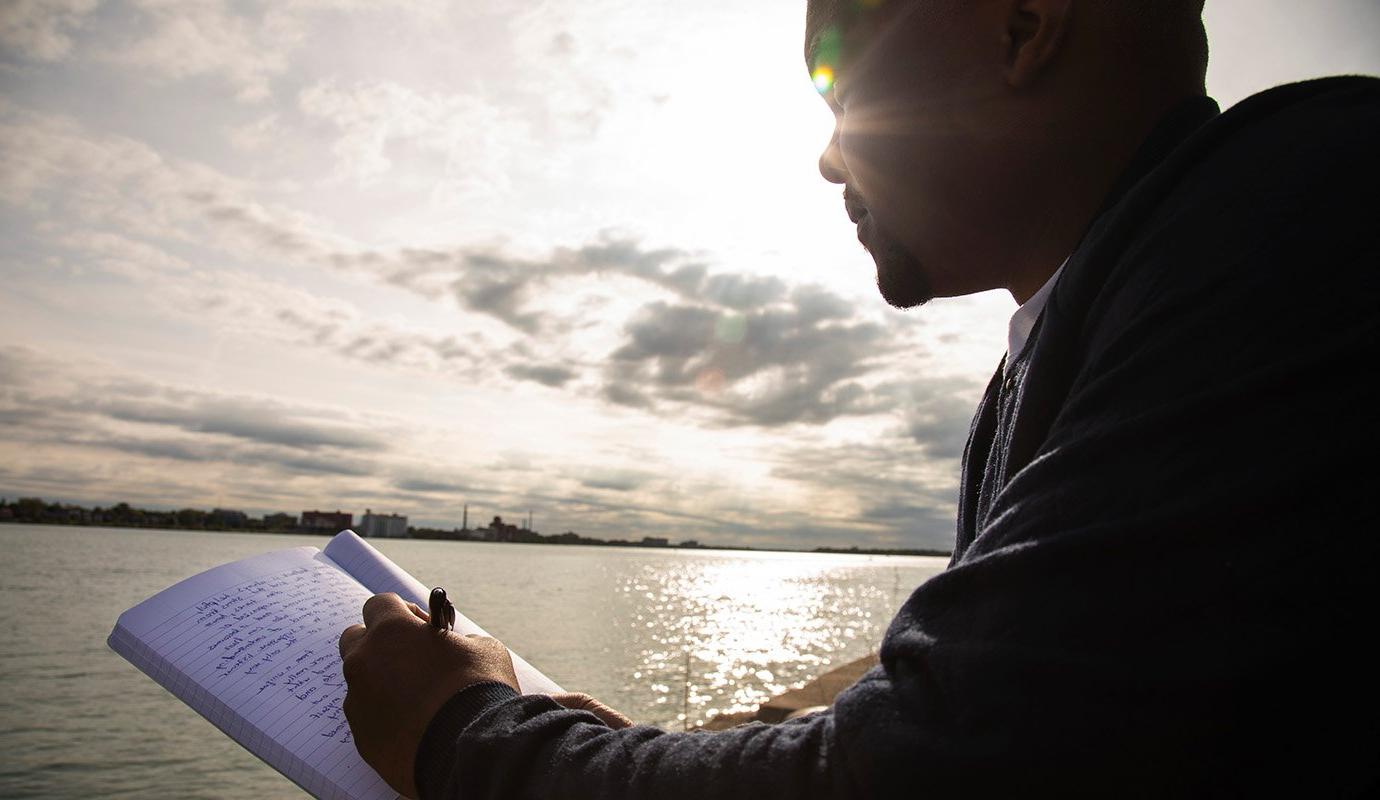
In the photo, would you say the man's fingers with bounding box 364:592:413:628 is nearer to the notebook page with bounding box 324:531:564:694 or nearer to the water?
the notebook page with bounding box 324:531:564:694

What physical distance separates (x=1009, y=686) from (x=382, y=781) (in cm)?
105

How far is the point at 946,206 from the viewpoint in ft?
4.62

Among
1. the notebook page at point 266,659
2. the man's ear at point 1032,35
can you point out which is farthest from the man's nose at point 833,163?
the notebook page at point 266,659

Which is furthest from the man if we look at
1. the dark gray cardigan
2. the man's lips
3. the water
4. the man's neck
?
the water

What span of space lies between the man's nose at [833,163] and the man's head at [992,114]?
1.7 inches

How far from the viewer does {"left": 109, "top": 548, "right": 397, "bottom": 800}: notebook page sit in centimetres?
138

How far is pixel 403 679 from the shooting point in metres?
1.20

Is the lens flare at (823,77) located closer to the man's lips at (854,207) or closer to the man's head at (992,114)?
the man's head at (992,114)

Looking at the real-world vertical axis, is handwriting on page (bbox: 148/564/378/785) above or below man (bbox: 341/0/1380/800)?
below

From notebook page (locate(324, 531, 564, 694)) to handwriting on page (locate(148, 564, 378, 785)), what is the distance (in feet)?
0.39

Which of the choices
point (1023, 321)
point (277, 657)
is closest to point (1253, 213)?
point (1023, 321)

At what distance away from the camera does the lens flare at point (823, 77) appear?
1.60 metres

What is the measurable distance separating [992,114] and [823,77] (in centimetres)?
44

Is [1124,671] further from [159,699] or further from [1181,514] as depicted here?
[159,699]
